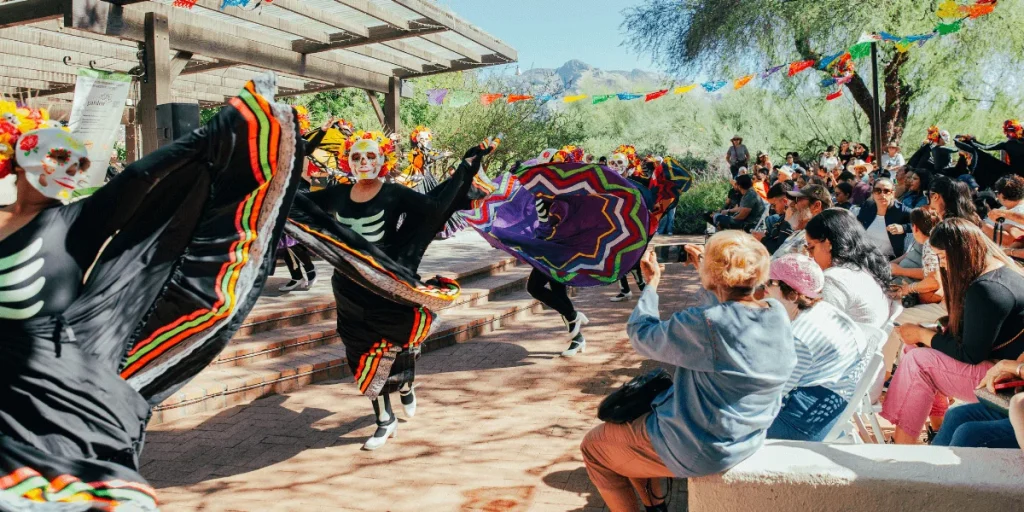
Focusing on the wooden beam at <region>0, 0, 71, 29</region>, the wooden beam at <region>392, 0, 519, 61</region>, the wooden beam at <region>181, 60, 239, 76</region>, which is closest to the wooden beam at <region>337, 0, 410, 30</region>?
the wooden beam at <region>392, 0, 519, 61</region>

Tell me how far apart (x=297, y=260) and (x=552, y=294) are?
279cm

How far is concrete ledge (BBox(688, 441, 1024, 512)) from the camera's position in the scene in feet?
7.96

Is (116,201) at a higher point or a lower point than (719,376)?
higher

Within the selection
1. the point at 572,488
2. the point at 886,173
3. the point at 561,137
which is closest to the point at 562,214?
the point at 572,488

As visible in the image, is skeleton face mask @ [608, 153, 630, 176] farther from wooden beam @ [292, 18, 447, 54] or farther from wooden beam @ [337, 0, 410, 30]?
wooden beam @ [337, 0, 410, 30]

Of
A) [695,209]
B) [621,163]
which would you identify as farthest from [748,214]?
[695,209]

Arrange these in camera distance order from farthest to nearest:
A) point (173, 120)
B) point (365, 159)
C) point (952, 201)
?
point (173, 120), point (952, 201), point (365, 159)

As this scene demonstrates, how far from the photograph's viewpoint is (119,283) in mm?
2680

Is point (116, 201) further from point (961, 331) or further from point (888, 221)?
point (888, 221)

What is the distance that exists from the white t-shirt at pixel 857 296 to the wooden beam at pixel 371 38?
6.47m

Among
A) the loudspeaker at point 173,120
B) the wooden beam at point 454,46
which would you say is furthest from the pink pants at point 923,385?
the wooden beam at point 454,46

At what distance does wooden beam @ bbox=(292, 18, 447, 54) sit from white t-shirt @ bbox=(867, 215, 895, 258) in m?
5.31

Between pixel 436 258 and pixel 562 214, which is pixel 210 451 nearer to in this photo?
pixel 562 214

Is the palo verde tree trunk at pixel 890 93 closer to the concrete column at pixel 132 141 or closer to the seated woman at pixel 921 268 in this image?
the seated woman at pixel 921 268
